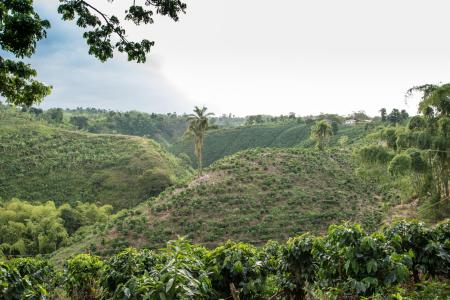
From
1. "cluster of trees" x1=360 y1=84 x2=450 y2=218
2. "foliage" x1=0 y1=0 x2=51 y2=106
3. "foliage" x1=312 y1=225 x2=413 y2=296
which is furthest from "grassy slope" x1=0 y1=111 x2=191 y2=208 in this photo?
"foliage" x1=312 y1=225 x2=413 y2=296

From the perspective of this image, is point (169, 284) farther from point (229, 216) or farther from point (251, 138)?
point (251, 138)

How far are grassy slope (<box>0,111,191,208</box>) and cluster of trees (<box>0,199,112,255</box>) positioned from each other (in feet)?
30.0

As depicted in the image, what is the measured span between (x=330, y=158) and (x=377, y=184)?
8.70m

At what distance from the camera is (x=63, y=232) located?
131ft

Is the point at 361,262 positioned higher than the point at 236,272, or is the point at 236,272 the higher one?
the point at 361,262

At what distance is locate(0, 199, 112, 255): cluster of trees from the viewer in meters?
38.3

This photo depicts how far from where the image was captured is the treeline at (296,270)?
455cm

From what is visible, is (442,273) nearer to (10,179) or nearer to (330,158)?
(330,158)

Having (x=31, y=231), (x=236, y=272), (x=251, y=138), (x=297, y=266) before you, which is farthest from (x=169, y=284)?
(x=251, y=138)

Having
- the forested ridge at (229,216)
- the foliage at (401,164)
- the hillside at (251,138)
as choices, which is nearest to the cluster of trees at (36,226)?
the forested ridge at (229,216)

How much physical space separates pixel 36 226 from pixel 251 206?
75.0 ft

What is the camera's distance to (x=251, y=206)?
120ft

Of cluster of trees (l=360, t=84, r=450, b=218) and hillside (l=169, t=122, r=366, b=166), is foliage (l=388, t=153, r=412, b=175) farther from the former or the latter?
hillside (l=169, t=122, r=366, b=166)

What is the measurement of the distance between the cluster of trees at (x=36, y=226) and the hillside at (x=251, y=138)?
178 ft
